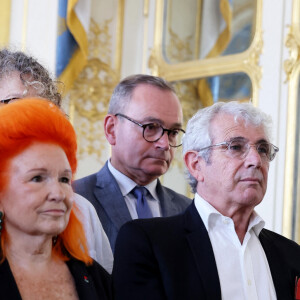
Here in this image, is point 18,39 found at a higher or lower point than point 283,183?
higher

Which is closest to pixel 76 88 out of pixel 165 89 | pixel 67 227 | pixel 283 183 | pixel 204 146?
pixel 283 183

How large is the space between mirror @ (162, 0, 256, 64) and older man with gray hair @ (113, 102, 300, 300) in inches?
117

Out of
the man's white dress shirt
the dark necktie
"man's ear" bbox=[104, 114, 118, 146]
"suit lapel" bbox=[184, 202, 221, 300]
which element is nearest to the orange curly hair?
"suit lapel" bbox=[184, 202, 221, 300]

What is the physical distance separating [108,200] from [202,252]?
0.59m

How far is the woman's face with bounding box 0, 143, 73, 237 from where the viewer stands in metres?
1.78

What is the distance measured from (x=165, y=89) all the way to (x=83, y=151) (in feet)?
8.95

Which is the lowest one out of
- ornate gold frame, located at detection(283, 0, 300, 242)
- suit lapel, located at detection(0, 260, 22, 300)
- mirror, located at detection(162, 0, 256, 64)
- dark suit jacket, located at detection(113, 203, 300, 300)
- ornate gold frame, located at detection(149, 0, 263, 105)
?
suit lapel, located at detection(0, 260, 22, 300)

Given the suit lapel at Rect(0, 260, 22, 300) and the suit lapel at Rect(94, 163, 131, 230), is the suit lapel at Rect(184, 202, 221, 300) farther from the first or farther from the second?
the suit lapel at Rect(0, 260, 22, 300)

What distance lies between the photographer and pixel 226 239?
262 centimetres

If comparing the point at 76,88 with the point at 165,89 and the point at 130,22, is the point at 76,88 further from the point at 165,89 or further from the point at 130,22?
the point at 165,89

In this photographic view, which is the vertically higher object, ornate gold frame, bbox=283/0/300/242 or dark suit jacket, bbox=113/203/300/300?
ornate gold frame, bbox=283/0/300/242

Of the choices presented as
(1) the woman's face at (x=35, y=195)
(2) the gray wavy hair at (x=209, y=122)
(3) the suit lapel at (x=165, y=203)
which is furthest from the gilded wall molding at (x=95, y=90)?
(1) the woman's face at (x=35, y=195)

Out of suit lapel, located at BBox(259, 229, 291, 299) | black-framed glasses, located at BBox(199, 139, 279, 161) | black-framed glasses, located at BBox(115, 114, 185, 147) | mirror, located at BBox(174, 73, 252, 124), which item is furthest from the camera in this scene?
mirror, located at BBox(174, 73, 252, 124)

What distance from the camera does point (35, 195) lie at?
1.78 m
